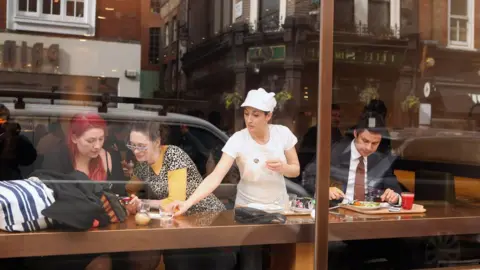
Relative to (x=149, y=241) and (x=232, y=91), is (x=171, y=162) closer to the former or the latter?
(x=149, y=241)

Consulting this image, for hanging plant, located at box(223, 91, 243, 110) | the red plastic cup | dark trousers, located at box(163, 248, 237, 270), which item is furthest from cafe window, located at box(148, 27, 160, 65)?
the red plastic cup

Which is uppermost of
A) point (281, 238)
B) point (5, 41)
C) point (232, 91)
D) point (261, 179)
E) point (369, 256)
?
point (5, 41)

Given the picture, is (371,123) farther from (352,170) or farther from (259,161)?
(259,161)

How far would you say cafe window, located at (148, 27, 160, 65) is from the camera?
11.2 ft

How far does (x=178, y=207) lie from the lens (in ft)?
8.18

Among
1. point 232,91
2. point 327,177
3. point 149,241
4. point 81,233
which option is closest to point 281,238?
point 327,177

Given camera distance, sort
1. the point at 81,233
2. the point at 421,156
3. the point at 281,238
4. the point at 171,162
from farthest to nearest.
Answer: the point at 421,156 < the point at 171,162 < the point at 281,238 < the point at 81,233

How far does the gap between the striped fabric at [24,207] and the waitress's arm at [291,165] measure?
124cm

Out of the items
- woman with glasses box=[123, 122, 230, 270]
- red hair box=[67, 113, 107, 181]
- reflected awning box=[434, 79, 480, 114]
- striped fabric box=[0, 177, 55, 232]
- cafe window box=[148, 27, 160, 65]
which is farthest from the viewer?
reflected awning box=[434, 79, 480, 114]

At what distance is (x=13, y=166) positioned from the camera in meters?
3.06

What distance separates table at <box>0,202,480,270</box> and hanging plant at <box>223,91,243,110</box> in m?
0.93

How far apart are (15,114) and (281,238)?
2.13 m

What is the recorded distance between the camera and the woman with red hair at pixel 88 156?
2.74 meters

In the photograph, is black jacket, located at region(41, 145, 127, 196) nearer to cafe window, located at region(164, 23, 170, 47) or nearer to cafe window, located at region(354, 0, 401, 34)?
cafe window, located at region(164, 23, 170, 47)
